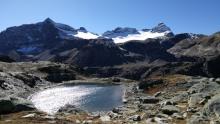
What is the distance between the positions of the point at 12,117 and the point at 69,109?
67.8ft

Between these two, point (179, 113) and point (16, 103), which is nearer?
point (179, 113)

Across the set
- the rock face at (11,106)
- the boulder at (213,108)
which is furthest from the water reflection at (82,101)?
the boulder at (213,108)

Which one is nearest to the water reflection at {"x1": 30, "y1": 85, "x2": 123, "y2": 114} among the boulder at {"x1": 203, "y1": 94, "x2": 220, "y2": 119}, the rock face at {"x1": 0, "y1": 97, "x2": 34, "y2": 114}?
the rock face at {"x1": 0, "y1": 97, "x2": 34, "y2": 114}

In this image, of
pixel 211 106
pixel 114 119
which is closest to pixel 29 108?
pixel 114 119

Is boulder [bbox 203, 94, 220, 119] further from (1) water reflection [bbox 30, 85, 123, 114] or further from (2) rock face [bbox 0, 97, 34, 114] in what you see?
(1) water reflection [bbox 30, 85, 123, 114]

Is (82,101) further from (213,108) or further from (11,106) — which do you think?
(213,108)

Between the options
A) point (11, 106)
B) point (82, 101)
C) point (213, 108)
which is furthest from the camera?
point (82, 101)

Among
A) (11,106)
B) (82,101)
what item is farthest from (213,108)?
(82,101)

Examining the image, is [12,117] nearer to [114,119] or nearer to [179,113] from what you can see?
[114,119]

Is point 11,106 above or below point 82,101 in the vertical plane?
above

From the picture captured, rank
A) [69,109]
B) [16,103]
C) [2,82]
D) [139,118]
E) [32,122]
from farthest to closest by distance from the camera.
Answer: [2,82] < [69,109] < [16,103] < [139,118] < [32,122]

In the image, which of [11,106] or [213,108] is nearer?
[213,108]

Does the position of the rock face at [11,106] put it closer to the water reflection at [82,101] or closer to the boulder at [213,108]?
the boulder at [213,108]

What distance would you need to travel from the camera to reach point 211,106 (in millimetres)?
42312
